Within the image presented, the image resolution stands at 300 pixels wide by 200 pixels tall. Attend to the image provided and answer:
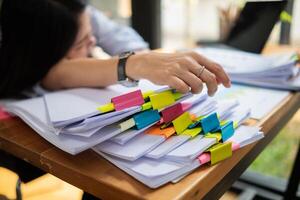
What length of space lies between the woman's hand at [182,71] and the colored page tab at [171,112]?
1.2 inches

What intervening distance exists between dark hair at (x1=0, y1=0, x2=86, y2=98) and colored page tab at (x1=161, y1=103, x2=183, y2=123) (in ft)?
1.43

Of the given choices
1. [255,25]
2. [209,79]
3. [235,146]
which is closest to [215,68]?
[209,79]

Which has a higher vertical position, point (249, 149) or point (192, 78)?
point (192, 78)

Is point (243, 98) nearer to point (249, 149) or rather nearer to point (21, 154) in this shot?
point (249, 149)

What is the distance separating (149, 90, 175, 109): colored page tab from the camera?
49 cm

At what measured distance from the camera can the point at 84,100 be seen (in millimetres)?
628

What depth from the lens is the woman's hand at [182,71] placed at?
0.52 meters

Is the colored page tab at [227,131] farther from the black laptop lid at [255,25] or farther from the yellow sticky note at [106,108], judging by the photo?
the black laptop lid at [255,25]

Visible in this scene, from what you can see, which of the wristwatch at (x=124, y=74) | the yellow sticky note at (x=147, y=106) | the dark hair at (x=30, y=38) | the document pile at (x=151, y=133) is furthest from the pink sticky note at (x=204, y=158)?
the dark hair at (x=30, y=38)

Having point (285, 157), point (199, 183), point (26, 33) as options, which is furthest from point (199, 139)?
point (285, 157)

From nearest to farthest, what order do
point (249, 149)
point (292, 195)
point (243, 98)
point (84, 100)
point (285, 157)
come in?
1. point (249, 149)
2. point (84, 100)
3. point (243, 98)
4. point (292, 195)
5. point (285, 157)

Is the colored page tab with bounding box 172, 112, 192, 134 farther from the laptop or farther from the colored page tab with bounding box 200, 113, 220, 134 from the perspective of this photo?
the laptop

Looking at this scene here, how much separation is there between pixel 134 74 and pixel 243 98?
260 mm

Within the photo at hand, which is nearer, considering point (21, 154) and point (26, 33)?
point (21, 154)
